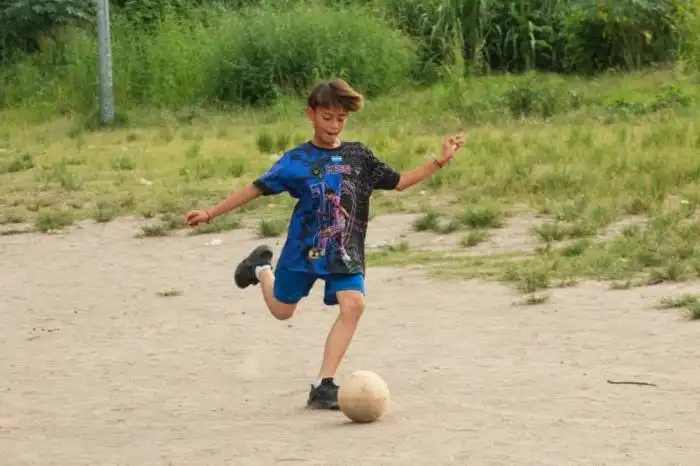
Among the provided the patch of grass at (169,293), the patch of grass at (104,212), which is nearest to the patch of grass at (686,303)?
the patch of grass at (169,293)

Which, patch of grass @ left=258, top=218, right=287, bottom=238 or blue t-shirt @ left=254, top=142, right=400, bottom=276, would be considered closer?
blue t-shirt @ left=254, top=142, right=400, bottom=276

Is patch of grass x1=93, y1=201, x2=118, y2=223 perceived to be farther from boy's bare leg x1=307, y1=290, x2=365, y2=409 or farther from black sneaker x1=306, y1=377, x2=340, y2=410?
black sneaker x1=306, y1=377, x2=340, y2=410

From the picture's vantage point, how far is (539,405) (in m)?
6.40

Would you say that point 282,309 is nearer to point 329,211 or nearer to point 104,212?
point 329,211

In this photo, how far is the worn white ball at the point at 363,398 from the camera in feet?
20.4

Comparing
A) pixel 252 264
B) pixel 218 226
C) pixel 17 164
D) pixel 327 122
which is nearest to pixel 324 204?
pixel 327 122

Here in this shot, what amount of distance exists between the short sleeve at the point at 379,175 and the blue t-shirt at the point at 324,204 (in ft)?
0.09

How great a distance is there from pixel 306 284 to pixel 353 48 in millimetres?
13660

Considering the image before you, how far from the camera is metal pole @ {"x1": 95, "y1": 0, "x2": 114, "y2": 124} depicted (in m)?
19.0

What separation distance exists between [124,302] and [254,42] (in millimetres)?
11396

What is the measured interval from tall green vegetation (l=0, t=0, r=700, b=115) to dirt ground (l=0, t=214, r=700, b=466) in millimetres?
9887

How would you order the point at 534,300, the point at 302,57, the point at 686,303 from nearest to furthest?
the point at 686,303 → the point at 534,300 → the point at 302,57

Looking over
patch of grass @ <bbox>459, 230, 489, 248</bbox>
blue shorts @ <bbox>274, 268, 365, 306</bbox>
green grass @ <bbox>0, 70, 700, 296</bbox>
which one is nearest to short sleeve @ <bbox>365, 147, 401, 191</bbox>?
blue shorts @ <bbox>274, 268, 365, 306</bbox>

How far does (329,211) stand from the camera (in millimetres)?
6785
